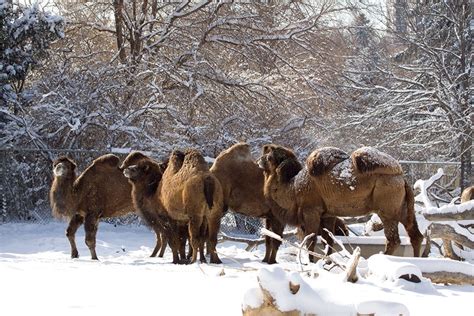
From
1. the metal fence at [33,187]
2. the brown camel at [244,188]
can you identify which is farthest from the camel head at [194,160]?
the metal fence at [33,187]

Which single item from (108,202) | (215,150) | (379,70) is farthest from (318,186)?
(379,70)

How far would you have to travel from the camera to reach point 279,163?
10.4m

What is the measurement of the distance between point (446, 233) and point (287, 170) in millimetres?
2603

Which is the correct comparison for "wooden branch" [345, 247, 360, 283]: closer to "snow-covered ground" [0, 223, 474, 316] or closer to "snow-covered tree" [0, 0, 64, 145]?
"snow-covered ground" [0, 223, 474, 316]

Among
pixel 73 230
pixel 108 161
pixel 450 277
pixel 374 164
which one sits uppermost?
pixel 374 164

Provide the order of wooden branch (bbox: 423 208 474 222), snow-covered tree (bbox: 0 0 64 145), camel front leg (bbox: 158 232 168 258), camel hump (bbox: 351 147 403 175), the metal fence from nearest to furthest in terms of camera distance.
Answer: wooden branch (bbox: 423 208 474 222), camel hump (bbox: 351 147 403 175), camel front leg (bbox: 158 232 168 258), the metal fence, snow-covered tree (bbox: 0 0 64 145)

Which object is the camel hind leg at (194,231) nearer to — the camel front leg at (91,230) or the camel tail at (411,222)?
the camel front leg at (91,230)

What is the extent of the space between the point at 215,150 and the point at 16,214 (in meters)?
4.66

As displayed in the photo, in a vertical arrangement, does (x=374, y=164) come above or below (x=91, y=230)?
above

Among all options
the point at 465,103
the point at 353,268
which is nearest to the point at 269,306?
the point at 353,268

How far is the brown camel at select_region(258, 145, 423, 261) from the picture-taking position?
9.08 meters

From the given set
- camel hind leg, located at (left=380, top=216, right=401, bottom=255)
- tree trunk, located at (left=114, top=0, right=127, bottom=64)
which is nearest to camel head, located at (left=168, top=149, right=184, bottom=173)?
camel hind leg, located at (left=380, top=216, right=401, bottom=255)

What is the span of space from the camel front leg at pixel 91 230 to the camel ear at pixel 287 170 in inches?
119

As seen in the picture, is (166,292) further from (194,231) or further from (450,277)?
(194,231)
